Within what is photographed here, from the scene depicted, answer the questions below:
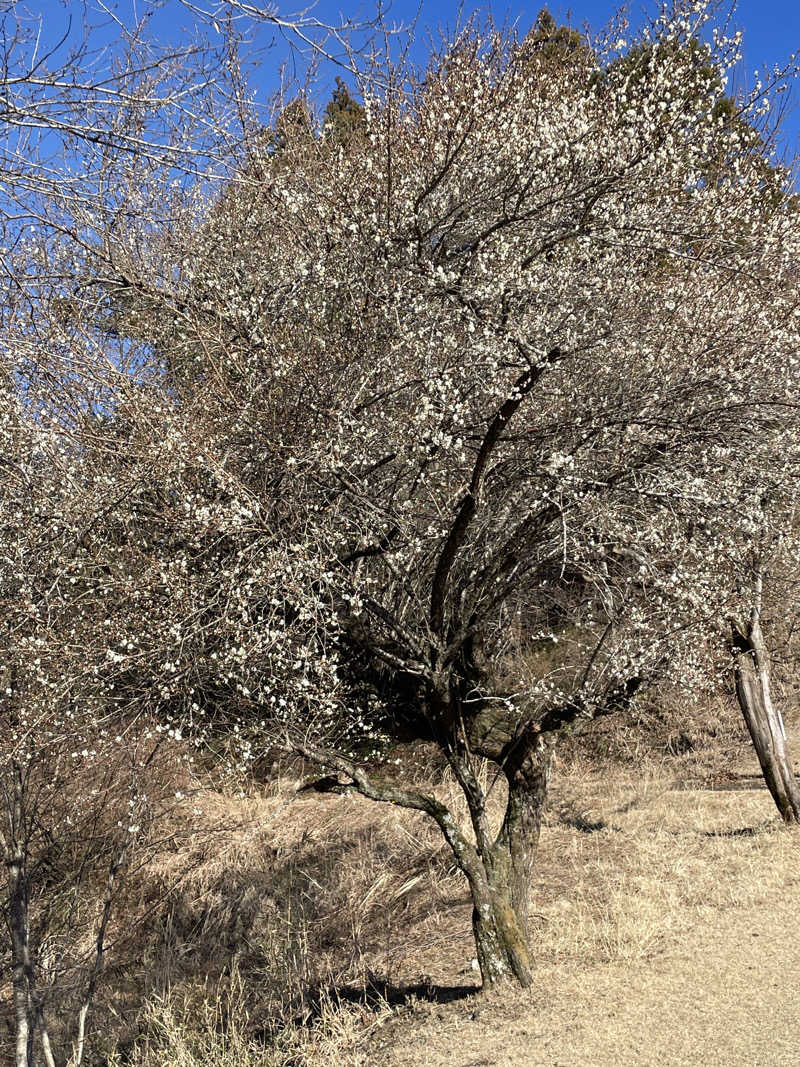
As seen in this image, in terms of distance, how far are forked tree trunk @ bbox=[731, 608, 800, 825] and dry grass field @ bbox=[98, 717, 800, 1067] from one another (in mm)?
389

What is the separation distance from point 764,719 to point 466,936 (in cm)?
362

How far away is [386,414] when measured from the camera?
20.9ft

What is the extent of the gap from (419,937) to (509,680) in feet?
8.42

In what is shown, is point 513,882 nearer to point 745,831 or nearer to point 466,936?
point 466,936

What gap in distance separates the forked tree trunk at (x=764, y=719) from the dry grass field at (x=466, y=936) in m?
0.39

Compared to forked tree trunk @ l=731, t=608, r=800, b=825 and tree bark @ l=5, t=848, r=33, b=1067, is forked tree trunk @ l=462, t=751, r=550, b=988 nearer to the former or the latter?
forked tree trunk @ l=731, t=608, r=800, b=825

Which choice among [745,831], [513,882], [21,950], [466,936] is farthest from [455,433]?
[745,831]

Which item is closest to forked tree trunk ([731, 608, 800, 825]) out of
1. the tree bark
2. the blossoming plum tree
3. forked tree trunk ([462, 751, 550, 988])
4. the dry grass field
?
the dry grass field

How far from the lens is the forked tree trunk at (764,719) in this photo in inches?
356

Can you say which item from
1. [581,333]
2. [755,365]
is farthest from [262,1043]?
[755,365]

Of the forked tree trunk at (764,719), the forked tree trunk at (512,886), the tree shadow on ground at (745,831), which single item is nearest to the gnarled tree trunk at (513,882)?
the forked tree trunk at (512,886)

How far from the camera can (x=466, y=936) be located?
822cm

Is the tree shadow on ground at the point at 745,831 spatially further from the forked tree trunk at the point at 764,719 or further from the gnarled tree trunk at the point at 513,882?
the gnarled tree trunk at the point at 513,882

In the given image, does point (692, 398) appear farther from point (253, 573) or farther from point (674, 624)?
point (253, 573)
